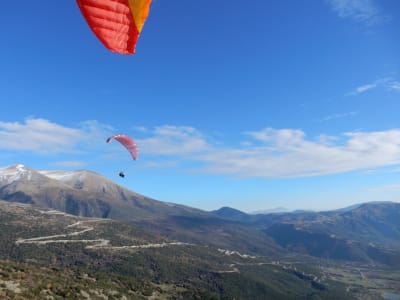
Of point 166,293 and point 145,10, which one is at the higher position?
point 145,10

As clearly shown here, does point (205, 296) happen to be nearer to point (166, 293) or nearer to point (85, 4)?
point (166, 293)

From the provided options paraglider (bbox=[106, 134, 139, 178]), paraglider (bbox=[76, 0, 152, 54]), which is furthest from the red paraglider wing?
paraglider (bbox=[76, 0, 152, 54])

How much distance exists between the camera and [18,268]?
89000mm

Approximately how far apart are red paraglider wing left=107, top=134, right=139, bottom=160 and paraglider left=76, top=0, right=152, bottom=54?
34293mm

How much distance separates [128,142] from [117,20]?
36.8 meters

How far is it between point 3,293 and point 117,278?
5757cm

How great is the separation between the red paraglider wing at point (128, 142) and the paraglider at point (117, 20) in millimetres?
34293

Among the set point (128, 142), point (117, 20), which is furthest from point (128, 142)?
point (117, 20)

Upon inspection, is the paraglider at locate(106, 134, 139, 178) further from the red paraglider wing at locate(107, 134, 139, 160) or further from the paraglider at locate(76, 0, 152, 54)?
the paraglider at locate(76, 0, 152, 54)

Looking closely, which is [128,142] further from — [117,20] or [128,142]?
[117,20]

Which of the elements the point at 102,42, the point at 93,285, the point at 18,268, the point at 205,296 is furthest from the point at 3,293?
the point at 205,296

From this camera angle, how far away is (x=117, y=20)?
1639cm

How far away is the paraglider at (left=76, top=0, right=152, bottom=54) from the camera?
15391 mm

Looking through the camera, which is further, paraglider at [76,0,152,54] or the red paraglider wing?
the red paraglider wing
